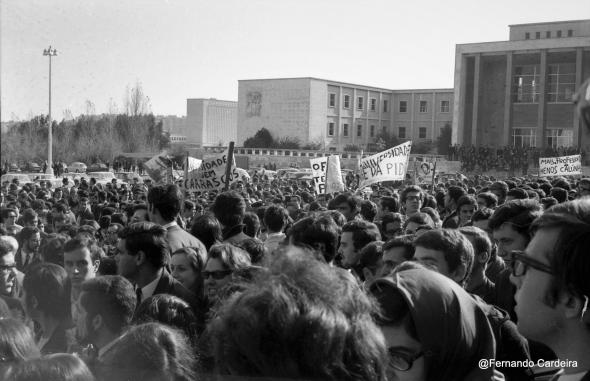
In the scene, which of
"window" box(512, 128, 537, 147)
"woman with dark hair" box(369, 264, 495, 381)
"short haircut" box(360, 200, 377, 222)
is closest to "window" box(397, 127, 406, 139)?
"window" box(512, 128, 537, 147)

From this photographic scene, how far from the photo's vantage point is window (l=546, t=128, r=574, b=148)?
166ft

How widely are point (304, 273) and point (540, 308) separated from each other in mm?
737

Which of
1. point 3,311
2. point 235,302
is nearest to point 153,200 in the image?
point 3,311

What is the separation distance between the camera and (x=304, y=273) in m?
1.60

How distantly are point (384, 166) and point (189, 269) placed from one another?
1033 cm

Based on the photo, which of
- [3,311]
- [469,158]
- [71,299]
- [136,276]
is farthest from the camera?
[469,158]

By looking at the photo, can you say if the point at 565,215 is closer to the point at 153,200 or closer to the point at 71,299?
the point at 71,299

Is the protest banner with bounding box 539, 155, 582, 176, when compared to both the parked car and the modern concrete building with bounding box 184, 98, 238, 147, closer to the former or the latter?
the parked car

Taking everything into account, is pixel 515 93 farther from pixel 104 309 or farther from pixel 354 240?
pixel 104 309

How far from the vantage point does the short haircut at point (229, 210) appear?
6219mm

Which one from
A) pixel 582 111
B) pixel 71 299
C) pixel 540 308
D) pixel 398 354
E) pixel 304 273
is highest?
pixel 582 111

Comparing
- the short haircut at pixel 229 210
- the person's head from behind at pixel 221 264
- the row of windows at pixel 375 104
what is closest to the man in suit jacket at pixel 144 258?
the person's head from behind at pixel 221 264

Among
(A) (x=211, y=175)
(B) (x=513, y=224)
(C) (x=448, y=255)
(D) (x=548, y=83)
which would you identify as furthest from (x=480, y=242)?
(D) (x=548, y=83)

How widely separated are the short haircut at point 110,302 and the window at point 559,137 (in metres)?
50.6
